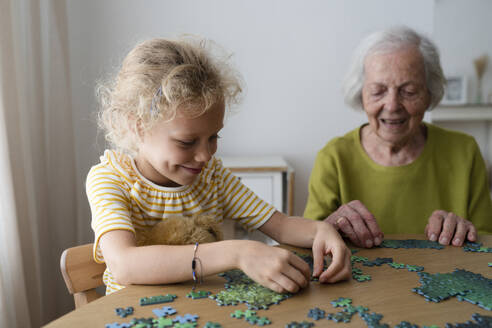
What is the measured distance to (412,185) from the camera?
190cm

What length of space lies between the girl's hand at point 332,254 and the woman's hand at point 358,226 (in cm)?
15

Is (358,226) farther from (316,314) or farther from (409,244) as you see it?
(316,314)

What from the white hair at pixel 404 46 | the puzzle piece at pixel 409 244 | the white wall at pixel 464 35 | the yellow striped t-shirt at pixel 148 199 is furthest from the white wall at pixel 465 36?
the yellow striped t-shirt at pixel 148 199

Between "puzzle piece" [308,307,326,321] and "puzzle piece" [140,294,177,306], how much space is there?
304 millimetres

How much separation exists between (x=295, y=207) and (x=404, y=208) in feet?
5.76

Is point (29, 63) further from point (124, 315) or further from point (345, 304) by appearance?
point (345, 304)

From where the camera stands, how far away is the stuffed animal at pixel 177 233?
1.11 m

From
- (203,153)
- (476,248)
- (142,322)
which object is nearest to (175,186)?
(203,153)

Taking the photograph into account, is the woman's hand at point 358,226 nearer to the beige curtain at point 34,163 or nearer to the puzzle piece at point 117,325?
the puzzle piece at point 117,325

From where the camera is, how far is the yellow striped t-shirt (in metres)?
1.12

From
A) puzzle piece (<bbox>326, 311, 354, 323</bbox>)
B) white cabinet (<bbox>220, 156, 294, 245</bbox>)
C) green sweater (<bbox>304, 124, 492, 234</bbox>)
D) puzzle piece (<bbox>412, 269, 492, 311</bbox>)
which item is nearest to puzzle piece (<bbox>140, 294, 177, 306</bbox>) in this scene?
puzzle piece (<bbox>326, 311, 354, 323</bbox>)

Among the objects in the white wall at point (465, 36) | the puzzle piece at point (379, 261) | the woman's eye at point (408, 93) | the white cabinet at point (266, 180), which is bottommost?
the white cabinet at point (266, 180)

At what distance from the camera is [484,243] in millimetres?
1352

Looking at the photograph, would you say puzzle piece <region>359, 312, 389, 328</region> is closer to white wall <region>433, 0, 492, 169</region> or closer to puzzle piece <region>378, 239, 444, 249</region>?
puzzle piece <region>378, 239, 444, 249</region>
